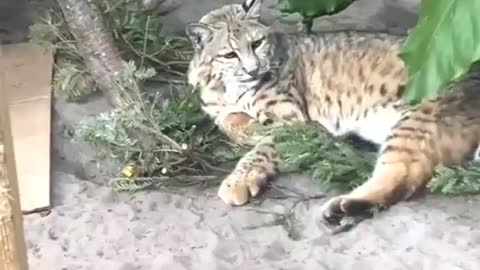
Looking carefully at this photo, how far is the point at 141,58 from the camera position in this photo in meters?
2.30

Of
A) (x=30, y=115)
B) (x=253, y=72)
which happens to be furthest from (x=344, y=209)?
(x=30, y=115)

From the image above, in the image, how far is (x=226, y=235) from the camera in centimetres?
186

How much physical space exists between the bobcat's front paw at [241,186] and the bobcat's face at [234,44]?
230mm

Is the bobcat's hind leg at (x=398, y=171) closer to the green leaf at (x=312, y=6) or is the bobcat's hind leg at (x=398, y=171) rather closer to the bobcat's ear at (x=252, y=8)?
the green leaf at (x=312, y=6)

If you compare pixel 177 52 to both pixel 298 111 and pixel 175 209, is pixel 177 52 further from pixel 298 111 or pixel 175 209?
pixel 175 209

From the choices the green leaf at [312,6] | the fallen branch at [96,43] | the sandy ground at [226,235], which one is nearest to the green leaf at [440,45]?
the sandy ground at [226,235]

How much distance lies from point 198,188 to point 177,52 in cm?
49

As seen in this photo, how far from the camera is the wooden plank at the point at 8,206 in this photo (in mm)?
1178

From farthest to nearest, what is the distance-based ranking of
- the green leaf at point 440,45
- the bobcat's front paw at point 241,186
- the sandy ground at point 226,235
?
the bobcat's front paw at point 241,186, the sandy ground at point 226,235, the green leaf at point 440,45

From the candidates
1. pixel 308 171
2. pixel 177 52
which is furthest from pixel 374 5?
pixel 308 171

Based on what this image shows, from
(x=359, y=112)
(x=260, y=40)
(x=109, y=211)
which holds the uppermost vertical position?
(x=260, y=40)

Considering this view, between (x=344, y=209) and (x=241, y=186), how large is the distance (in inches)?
8.4

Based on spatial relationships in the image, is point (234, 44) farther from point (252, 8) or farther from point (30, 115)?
point (30, 115)

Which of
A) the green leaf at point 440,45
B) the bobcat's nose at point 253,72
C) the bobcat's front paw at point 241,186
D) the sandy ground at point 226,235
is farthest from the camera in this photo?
the bobcat's nose at point 253,72
